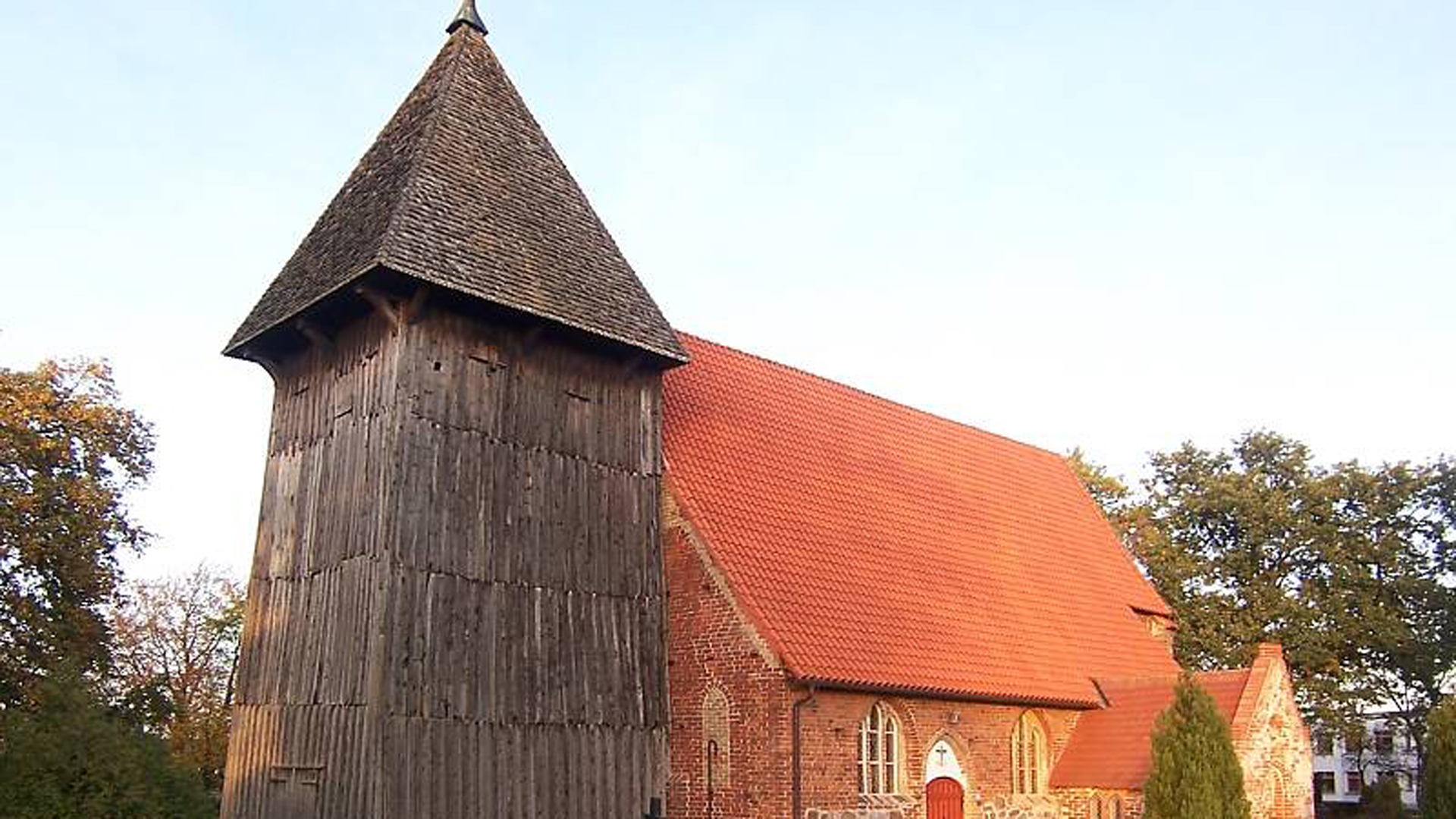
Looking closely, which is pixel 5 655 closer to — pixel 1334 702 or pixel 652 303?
pixel 652 303

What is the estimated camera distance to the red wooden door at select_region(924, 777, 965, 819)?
17.7 metres

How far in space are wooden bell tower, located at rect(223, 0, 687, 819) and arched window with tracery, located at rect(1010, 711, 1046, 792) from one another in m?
6.63

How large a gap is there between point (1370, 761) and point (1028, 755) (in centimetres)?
3633

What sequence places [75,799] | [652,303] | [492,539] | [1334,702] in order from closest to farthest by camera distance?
[492,539] < [652,303] < [75,799] < [1334,702]

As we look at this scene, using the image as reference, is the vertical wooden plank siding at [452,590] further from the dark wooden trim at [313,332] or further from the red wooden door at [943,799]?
the red wooden door at [943,799]

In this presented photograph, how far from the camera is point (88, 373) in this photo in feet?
85.8

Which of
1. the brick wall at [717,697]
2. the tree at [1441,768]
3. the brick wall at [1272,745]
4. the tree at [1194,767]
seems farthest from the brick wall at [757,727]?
the tree at [1441,768]

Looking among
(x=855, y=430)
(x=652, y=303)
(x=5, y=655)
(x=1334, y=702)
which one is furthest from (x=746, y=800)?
(x=1334, y=702)

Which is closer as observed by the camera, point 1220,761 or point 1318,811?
point 1220,761

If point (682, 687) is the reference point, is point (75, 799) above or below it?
below

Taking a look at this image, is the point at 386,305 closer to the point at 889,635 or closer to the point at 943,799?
the point at 889,635

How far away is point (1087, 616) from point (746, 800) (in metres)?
9.78

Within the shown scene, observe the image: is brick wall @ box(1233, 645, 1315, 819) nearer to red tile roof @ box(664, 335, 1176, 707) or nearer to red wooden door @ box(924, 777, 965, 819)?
red tile roof @ box(664, 335, 1176, 707)

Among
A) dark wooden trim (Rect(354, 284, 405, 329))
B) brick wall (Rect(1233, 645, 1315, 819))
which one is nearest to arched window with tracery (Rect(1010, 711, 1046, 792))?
brick wall (Rect(1233, 645, 1315, 819))
